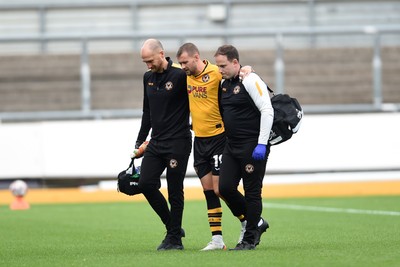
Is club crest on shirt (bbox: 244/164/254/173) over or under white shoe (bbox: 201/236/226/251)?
over

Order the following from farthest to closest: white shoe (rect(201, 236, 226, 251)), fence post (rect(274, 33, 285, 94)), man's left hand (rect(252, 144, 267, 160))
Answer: fence post (rect(274, 33, 285, 94))
white shoe (rect(201, 236, 226, 251))
man's left hand (rect(252, 144, 267, 160))

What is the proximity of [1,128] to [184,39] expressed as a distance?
4.12 metres

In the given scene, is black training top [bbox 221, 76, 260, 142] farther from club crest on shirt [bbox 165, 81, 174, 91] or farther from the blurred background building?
the blurred background building

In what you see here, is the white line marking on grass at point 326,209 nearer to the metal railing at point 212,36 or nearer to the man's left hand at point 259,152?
the metal railing at point 212,36

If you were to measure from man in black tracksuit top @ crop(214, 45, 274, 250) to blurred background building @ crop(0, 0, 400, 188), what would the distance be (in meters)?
10.8

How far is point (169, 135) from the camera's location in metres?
11.2

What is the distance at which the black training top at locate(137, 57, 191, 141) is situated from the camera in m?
11.2

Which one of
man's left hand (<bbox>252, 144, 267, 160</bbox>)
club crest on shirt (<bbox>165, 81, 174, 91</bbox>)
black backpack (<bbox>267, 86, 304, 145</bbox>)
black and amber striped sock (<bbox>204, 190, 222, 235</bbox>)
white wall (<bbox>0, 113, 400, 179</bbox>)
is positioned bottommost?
white wall (<bbox>0, 113, 400, 179</bbox>)

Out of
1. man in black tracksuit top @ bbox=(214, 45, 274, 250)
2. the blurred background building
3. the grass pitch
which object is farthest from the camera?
the blurred background building

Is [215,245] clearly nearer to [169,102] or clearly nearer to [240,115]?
[240,115]

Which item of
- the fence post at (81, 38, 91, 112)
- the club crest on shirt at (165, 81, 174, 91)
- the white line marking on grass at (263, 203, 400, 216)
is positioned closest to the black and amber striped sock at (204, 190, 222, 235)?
the club crest on shirt at (165, 81, 174, 91)

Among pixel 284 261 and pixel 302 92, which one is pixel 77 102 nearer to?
pixel 302 92

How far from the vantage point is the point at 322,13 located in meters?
25.8

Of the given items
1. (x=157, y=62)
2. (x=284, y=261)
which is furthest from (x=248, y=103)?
(x=284, y=261)
